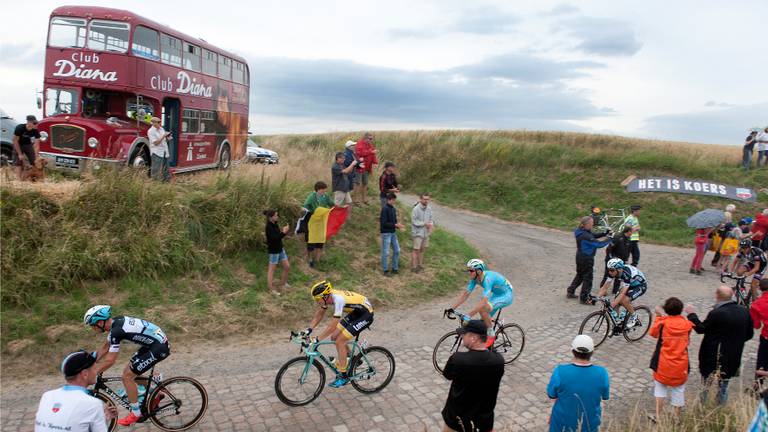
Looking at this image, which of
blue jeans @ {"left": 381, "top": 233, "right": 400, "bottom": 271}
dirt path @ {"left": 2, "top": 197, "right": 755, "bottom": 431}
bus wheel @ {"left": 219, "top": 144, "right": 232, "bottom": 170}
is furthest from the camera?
bus wheel @ {"left": 219, "top": 144, "right": 232, "bottom": 170}

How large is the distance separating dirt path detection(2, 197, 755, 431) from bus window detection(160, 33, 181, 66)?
9.30 meters

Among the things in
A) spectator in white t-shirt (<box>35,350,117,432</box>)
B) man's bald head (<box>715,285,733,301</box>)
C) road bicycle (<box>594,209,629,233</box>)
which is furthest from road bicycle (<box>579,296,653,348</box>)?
road bicycle (<box>594,209,629,233</box>)

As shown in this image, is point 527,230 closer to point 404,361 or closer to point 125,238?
point 404,361

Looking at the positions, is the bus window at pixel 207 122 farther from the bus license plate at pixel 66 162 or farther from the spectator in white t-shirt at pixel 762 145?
the spectator in white t-shirt at pixel 762 145

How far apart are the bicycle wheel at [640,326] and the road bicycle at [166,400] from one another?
24.8ft

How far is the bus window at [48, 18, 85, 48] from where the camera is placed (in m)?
12.9

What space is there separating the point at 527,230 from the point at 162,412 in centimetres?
1838

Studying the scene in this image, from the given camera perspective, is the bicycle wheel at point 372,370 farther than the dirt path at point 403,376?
Yes

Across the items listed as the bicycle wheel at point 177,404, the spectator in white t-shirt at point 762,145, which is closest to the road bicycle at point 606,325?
the bicycle wheel at point 177,404

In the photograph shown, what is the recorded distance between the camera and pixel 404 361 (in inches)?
329

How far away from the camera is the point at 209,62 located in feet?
55.9

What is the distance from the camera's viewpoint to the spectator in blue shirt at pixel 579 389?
4.82 metres

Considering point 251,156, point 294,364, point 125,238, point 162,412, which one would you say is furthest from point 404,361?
point 251,156

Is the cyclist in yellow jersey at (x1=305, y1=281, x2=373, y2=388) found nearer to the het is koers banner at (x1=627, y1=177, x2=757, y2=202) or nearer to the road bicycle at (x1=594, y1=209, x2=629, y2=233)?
the road bicycle at (x1=594, y1=209, x2=629, y2=233)
